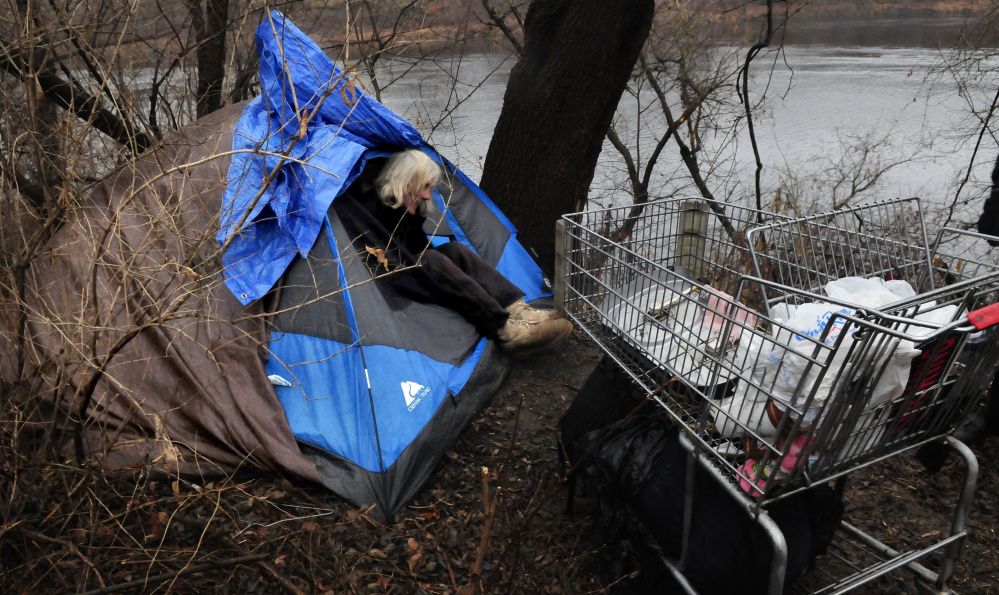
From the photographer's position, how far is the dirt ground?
6.68ft

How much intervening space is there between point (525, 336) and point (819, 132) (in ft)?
25.9

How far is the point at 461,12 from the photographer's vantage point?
6.86 meters

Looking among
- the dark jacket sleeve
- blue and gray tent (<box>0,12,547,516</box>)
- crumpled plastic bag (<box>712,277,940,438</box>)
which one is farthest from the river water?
crumpled plastic bag (<box>712,277,940,438</box>)

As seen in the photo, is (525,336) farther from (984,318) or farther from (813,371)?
(984,318)

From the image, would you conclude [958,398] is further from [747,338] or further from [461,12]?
[461,12]

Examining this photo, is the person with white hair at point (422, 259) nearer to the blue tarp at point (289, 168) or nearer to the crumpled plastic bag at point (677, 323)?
the blue tarp at point (289, 168)

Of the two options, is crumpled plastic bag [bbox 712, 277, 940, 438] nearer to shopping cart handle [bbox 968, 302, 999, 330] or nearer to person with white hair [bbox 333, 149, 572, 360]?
shopping cart handle [bbox 968, 302, 999, 330]

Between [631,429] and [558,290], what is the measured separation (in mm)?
630

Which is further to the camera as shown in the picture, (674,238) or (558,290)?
(674,238)

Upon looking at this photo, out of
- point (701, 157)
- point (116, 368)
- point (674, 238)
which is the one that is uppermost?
point (674, 238)

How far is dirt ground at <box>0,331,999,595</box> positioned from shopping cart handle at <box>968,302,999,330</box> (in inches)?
46.4

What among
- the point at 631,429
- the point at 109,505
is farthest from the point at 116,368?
the point at 631,429

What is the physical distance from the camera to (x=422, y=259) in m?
3.30

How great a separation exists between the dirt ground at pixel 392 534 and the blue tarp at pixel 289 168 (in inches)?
34.7
